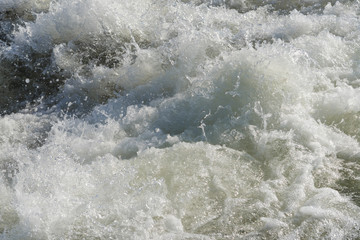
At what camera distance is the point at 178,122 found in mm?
4219

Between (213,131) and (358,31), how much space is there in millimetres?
2766

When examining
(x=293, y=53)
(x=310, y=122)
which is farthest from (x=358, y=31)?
(x=310, y=122)

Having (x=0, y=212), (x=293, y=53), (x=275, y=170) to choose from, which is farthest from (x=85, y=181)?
(x=293, y=53)

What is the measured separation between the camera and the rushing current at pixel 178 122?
3115 mm

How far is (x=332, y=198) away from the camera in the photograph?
3193mm

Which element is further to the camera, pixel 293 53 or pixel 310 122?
pixel 293 53

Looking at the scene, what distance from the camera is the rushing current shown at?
312 centimetres

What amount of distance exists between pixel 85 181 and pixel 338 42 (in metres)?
3.48

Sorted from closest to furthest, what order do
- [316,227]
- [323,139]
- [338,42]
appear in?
1. [316,227]
2. [323,139]
3. [338,42]

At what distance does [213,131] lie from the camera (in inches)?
157

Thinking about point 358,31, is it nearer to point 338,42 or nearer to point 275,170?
point 338,42

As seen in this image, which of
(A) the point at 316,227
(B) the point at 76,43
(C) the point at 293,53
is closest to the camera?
(A) the point at 316,227

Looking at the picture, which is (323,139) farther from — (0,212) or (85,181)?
(0,212)

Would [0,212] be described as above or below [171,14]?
below
